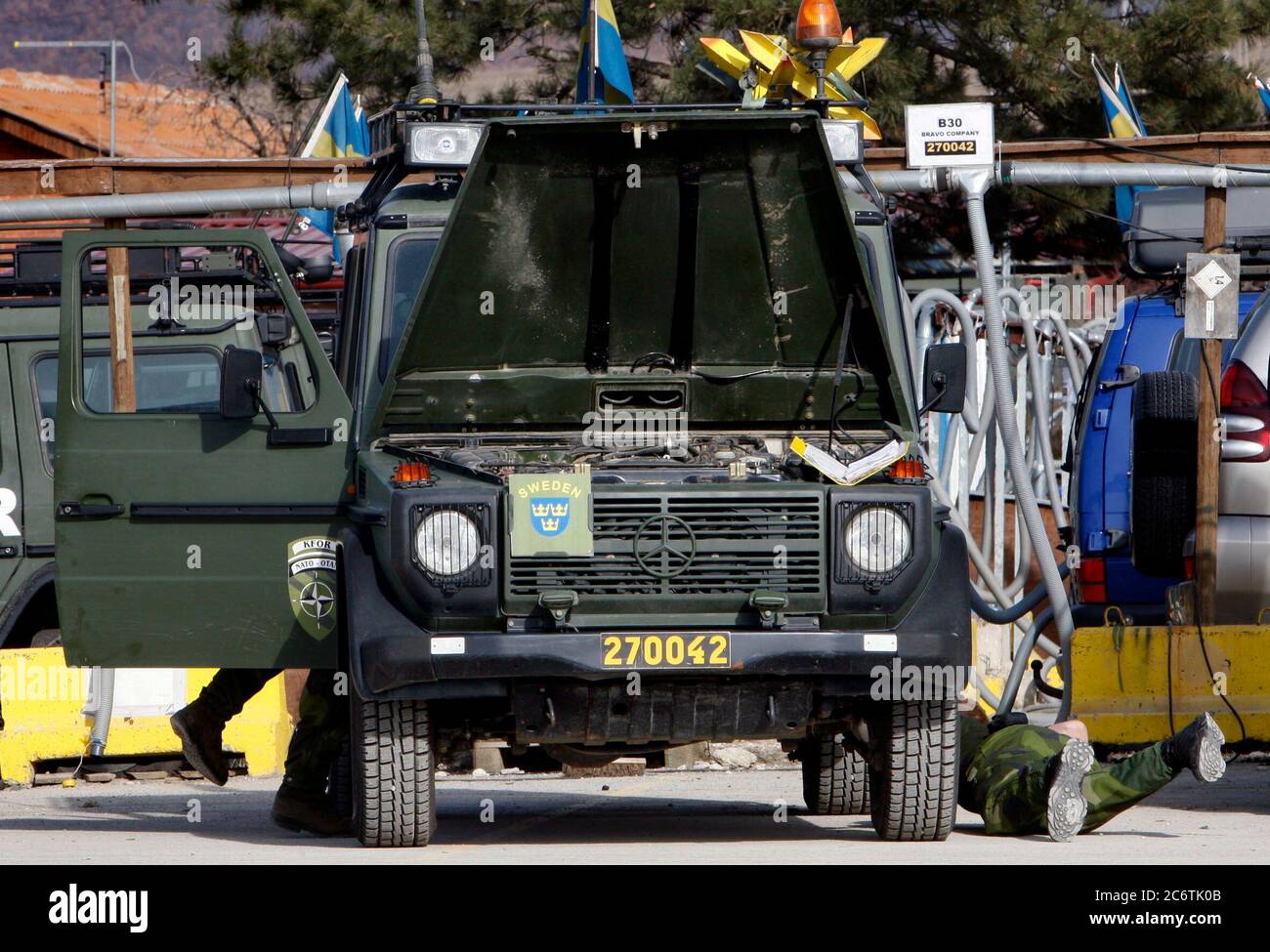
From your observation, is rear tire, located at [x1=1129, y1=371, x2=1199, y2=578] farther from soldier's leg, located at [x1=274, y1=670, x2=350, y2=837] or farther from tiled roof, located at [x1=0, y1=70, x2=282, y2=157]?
tiled roof, located at [x1=0, y1=70, x2=282, y2=157]

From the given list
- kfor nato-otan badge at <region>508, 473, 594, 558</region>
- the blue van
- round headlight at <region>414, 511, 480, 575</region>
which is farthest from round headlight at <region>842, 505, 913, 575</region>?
the blue van

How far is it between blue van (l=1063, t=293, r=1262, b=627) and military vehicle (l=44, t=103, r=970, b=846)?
369 centimetres

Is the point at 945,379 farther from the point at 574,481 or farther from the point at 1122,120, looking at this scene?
the point at 1122,120

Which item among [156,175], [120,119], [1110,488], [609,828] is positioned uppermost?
[120,119]

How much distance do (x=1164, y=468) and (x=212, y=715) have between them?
167 inches

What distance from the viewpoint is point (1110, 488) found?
Answer: 11508 millimetres

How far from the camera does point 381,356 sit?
7.93 metres

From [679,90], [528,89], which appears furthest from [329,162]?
[528,89]

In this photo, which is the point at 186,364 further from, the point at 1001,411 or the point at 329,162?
the point at 1001,411

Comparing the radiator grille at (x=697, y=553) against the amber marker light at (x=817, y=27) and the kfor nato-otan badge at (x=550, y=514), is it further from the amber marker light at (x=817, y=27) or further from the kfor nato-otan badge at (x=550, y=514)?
the amber marker light at (x=817, y=27)

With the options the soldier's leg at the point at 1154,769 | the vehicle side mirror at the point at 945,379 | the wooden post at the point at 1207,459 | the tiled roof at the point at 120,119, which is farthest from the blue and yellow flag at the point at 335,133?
the tiled roof at the point at 120,119

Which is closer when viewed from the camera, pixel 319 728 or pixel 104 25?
pixel 319 728

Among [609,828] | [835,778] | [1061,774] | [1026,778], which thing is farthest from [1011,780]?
[609,828]

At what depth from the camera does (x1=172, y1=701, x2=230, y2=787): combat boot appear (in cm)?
860
